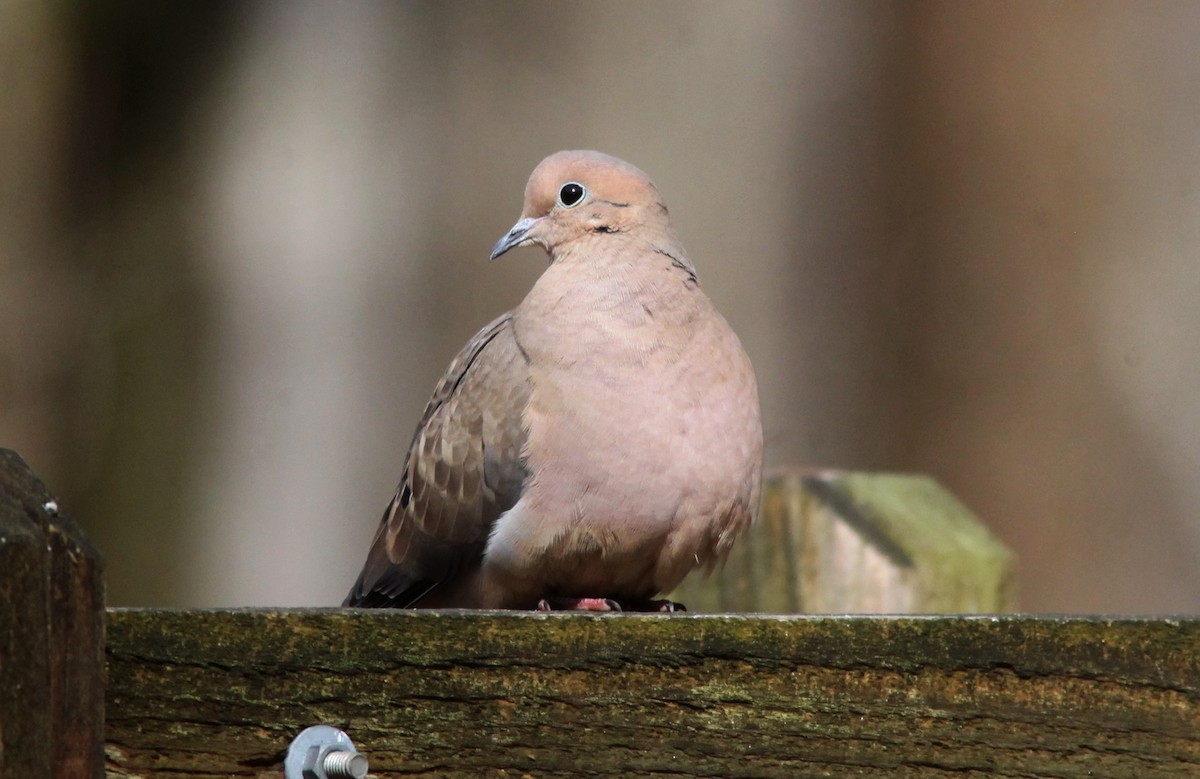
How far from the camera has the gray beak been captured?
2910 millimetres

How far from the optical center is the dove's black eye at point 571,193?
9.41 ft

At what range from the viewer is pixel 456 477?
276cm

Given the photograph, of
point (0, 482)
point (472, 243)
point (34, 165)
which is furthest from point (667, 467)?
point (34, 165)

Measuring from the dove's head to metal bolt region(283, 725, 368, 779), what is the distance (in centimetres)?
159

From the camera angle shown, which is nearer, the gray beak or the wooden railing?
the wooden railing

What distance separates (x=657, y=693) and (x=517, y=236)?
1673mm

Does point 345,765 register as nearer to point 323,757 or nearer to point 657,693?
point 323,757

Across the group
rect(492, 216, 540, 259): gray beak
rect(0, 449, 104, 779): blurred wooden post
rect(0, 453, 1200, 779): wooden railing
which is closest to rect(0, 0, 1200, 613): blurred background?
rect(492, 216, 540, 259): gray beak

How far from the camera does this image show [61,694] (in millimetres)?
1159

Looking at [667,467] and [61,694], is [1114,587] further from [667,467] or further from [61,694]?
[61,694]

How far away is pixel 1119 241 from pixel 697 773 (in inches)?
149

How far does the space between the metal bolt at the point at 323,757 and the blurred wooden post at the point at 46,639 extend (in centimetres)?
17

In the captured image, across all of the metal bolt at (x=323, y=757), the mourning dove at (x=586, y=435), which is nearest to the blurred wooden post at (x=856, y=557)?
the mourning dove at (x=586, y=435)

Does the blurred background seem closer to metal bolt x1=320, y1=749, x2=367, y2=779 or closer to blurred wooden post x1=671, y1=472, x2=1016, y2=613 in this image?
blurred wooden post x1=671, y1=472, x2=1016, y2=613
